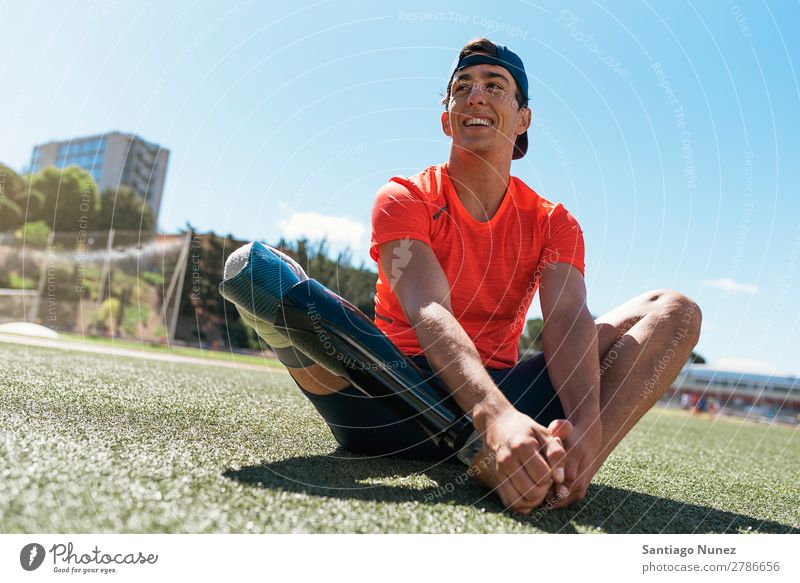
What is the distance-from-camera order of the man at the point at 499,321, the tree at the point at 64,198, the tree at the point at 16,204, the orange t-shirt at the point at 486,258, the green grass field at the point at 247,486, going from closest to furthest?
the green grass field at the point at 247,486
the man at the point at 499,321
the orange t-shirt at the point at 486,258
the tree at the point at 16,204
the tree at the point at 64,198

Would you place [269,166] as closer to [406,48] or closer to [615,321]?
[406,48]

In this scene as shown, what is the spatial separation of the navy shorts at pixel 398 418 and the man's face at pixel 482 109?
0.69 m

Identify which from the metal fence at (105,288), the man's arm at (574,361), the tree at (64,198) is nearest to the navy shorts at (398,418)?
the man's arm at (574,361)

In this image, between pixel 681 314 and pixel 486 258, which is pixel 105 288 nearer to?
pixel 486 258

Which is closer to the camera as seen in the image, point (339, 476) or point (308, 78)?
point (339, 476)

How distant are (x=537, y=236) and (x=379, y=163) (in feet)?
3.29

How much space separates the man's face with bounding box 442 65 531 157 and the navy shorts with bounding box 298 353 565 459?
685 millimetres

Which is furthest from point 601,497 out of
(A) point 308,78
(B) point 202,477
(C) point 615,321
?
(A) point 308,78

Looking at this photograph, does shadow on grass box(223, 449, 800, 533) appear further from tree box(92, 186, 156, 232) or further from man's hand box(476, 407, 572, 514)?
tree box(92, 186, 156, 232)

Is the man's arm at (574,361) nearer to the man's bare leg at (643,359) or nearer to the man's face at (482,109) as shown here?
the man's bare leg at (643,359)

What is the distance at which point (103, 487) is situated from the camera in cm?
98

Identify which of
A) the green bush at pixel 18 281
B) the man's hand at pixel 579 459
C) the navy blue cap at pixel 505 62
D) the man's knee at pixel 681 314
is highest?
the navy blue cap at pixel 505 62

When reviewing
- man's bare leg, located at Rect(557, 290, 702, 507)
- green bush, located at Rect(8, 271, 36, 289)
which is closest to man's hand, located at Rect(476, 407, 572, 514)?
man's bare leg, located at Rect(557, 290, 702, 507)

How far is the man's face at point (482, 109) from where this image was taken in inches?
68.3
